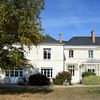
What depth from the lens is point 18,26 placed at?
29844 mm

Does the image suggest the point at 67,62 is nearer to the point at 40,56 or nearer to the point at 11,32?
the point at 40,56

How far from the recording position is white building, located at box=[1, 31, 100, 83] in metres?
55.4

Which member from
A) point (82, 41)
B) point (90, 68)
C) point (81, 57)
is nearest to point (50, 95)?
point (90, 68)

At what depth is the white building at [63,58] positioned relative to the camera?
55375mm

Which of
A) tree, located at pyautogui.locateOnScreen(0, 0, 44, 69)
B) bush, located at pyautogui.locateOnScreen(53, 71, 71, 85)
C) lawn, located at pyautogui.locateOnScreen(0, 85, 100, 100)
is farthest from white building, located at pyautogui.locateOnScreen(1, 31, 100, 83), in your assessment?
tree, located at pyautogui.locateOnScreen(0, 0, 44, 69)

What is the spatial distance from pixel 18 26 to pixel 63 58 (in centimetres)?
2722

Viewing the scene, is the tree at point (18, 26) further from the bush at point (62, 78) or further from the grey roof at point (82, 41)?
the grey roof at point (82, 41)

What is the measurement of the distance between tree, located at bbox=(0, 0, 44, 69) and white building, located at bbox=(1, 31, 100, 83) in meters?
17.6

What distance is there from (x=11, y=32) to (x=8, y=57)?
2.28 m

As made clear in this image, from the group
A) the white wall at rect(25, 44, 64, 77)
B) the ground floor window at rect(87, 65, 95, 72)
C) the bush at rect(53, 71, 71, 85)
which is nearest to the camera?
the bush at rect(53, 71, 71, 85)

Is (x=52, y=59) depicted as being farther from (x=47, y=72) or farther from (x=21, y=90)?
(x=21, y=90)

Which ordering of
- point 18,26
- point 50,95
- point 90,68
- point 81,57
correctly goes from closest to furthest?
point 18,26
point 50,95
point 90,68
point 81,57

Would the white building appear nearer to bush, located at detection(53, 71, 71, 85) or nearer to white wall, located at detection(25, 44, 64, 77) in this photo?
white wall, located at detection(25, 44, 64, 77)

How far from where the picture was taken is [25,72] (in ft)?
179
